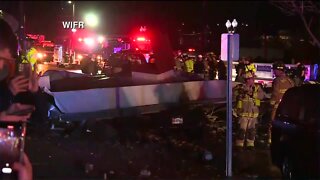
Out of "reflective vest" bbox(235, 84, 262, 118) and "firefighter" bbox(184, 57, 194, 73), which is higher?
"firefighter" bbox(184, 57, 194, 73)

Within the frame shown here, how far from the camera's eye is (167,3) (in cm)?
2359

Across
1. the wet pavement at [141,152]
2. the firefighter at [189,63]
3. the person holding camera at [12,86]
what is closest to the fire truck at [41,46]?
the wet pavement at [141,152]

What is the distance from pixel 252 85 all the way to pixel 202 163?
2.25 m

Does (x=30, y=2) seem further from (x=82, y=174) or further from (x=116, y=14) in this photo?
(x=82, y=174)

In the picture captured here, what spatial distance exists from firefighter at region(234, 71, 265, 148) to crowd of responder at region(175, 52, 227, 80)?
5771 millimetres

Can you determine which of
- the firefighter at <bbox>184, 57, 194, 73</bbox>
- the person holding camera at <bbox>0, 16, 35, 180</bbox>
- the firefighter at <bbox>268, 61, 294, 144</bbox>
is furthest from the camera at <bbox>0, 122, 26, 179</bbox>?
the firefighter at <bbox>184, 57, 194, 73</bbox>

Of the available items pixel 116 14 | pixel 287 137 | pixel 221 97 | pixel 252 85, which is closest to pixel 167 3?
pixel 221 97

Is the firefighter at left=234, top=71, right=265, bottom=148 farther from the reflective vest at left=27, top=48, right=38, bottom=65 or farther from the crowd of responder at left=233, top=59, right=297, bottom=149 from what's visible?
the reflective vest at left=27, top=48, right=38, bottom=65

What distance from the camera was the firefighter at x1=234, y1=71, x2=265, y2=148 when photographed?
36.8ft

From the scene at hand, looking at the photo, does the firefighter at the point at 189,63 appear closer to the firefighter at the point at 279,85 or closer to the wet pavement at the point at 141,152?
the wet pavement at the point at 141,152

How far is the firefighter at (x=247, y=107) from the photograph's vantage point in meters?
11.2

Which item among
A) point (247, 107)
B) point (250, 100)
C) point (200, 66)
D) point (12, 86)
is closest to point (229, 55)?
point (250, 100)

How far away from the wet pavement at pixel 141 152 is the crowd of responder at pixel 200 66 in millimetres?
3038

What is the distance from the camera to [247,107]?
11352 millimetres
